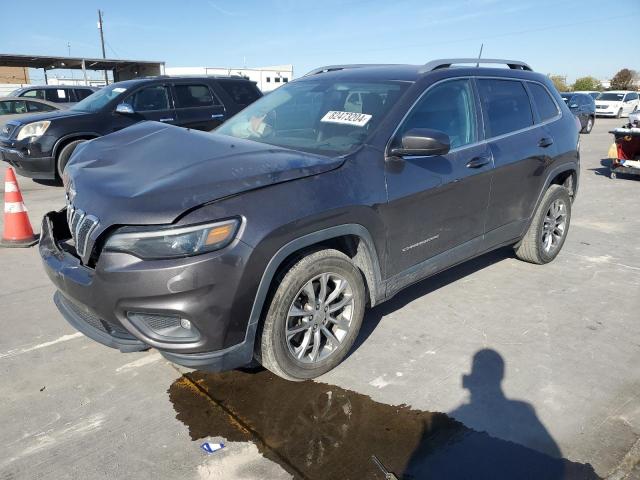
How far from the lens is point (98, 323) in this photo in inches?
107

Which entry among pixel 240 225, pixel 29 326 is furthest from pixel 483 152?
pixel 29 326

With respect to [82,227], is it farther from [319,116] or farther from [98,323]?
[319,116]

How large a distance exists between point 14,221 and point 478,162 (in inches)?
182

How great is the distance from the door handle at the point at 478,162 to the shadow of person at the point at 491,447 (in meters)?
1.59

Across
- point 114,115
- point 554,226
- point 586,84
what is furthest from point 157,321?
point 586,84

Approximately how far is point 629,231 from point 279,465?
19.1 feet

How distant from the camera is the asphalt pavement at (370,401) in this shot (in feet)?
7.85

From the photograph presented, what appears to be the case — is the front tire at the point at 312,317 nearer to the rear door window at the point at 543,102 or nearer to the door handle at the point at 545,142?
the door handle at the point at 545,142

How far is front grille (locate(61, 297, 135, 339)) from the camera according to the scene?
257 centimetres

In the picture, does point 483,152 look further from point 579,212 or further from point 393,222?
point 579,212

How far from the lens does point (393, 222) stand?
3131mm

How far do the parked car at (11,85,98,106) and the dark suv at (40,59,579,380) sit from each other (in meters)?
12.8

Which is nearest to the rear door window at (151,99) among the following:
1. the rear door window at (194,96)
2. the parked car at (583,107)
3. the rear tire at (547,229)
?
the rear door window at (194,96)

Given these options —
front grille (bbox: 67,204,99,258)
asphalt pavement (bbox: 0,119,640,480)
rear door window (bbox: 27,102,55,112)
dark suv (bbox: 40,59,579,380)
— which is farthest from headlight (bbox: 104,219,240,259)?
rear door window (bbox: 27,102,55,112)
